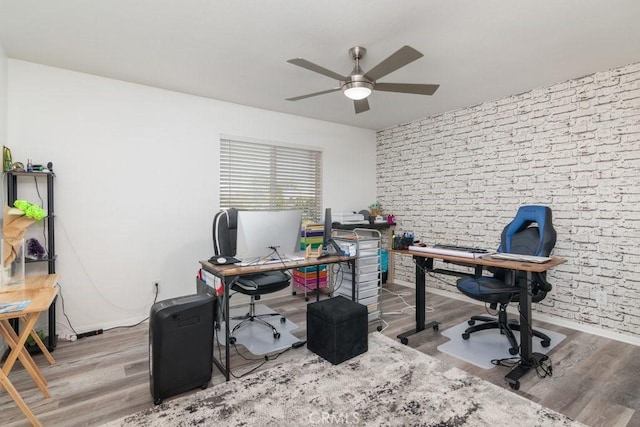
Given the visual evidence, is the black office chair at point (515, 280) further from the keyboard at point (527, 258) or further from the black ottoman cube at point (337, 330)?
the black ottoman cube at point (337, 330)

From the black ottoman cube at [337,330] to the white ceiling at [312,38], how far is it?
218 cm

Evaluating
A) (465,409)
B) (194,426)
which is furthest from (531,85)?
(194,426)

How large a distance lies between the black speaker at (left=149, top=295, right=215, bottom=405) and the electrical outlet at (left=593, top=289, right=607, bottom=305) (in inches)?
143

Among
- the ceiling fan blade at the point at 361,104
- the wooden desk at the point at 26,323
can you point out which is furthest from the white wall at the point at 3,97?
the ceiling fan blade at the point at 361,104

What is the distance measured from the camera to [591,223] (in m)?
3.07

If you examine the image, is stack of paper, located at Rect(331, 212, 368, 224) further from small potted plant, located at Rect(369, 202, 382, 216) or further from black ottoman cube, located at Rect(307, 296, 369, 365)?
black ottoman cube, located at Rect(307, 296, 369, 365)

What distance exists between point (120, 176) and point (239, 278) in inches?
68.8

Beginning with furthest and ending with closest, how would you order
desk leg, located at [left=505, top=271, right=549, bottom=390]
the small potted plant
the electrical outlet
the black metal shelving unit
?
the small potted plant → the electrical outlet → the black metal shelving unit → desk leg, located at [left=505, top=271, right=549, bottom=390]

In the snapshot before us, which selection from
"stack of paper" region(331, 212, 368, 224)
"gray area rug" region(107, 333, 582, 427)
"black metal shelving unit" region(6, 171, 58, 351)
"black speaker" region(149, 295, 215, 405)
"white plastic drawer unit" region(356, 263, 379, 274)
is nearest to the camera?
"gray area rug" region(107, 333, 582, 427)

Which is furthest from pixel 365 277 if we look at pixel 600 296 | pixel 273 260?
pixel 600 296

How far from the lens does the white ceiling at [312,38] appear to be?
6.73ft

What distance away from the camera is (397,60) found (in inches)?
81.7

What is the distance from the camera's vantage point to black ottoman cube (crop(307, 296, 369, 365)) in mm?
2426

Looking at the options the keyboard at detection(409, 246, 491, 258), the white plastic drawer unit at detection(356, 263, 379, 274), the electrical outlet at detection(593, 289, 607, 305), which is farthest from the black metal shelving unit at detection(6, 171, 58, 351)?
the electrical outlet at detection(593, 289, 607, 305)
